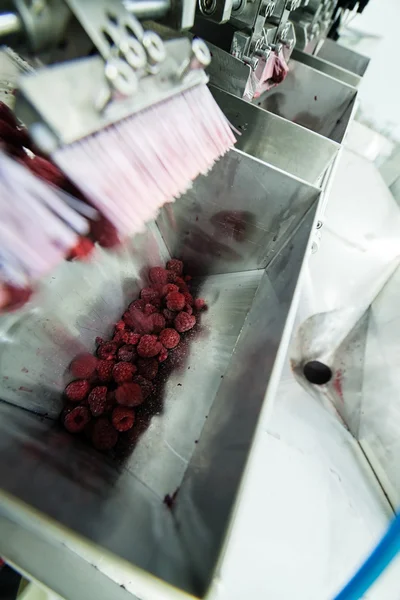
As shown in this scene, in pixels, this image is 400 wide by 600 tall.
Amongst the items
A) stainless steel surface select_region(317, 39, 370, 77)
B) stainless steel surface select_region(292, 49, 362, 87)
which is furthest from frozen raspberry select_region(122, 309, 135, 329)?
stainless steel surface select_region(317, 39, 370, 77)

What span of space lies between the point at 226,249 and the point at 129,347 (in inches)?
18.3

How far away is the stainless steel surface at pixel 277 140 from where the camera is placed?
972 mm

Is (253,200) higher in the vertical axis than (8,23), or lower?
lower

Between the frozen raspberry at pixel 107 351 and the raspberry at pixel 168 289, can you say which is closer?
the frozen raspberry at pixel 107 351

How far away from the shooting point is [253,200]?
0.94m

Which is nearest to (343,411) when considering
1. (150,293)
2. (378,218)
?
(378,218)

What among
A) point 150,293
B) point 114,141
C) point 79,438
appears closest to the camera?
point 114,141

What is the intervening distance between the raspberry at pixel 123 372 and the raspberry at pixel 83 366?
2.6 inches

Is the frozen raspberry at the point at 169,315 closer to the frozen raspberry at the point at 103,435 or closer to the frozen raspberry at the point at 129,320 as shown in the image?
the frozen raspberry at the point at 129,320

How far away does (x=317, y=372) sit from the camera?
68.7 inches

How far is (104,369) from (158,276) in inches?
14.1

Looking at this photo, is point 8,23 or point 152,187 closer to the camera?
point 8,23

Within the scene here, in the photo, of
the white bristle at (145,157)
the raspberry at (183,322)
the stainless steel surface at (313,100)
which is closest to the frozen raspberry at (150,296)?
the raspberry at (183,322)

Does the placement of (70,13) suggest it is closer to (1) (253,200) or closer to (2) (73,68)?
(2) (73,68)
